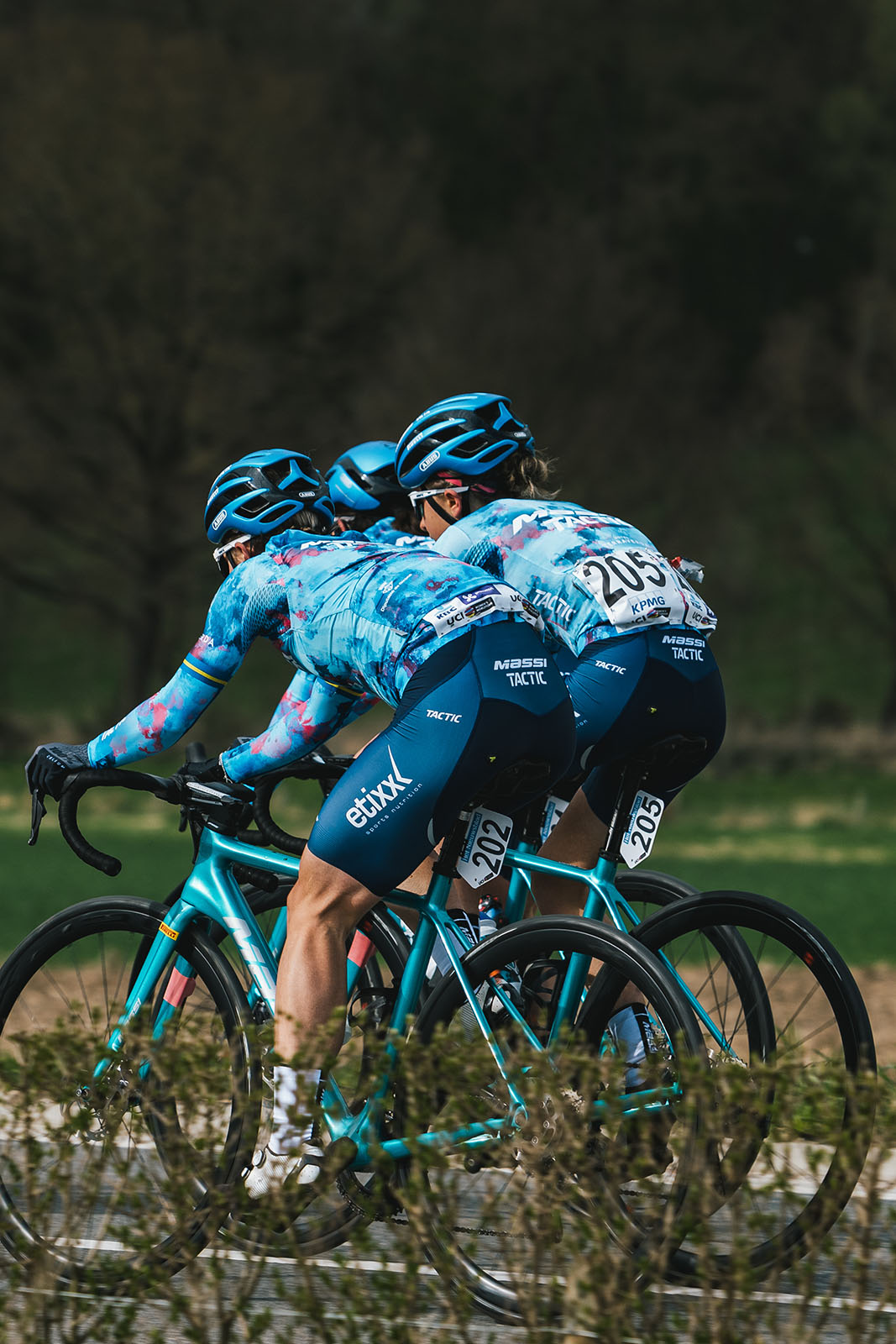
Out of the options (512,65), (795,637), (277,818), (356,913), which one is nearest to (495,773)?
(356,913)

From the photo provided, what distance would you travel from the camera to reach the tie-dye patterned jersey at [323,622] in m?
4.48

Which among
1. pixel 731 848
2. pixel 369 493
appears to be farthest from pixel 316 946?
pixel 731 848

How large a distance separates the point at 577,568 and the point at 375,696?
2.30 feet

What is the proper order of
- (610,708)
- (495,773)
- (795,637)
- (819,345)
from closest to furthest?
(495,773) → (610,708) → (819,345) → (795,637)

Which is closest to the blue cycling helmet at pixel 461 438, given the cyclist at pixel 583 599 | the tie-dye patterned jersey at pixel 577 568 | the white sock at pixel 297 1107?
the cyclist at pixel 583 599

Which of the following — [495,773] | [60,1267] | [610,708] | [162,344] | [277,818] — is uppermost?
[162,344]

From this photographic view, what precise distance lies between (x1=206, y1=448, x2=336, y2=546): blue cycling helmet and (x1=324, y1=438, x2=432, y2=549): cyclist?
1.40 m

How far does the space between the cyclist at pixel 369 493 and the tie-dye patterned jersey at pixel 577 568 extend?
3.86 ft

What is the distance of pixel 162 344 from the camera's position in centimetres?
3353

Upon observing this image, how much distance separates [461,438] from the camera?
5246 millimetres

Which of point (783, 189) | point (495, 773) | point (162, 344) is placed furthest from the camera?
point (783, 189)

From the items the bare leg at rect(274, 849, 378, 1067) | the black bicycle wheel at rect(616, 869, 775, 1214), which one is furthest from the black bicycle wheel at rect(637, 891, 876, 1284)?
the bare leg at rect(274, 849, 378, 1067)

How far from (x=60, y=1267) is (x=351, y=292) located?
1219 inches

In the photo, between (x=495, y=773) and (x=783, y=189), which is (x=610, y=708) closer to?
(x=495, y=773)
